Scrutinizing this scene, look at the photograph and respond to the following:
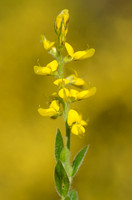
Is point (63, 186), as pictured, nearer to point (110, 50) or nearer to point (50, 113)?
point (50, 113)

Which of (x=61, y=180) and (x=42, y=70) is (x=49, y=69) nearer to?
(x=42, y=70)

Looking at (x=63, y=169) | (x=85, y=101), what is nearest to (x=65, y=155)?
(x=63, y=169)

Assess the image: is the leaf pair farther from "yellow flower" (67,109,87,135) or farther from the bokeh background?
the bokeh background

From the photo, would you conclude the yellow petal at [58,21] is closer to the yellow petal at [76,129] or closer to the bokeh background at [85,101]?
the yellow petal at [76,129]

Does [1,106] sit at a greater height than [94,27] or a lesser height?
lesser

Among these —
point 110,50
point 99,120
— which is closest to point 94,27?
point 110,50

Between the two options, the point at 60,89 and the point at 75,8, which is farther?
the point at 75,8

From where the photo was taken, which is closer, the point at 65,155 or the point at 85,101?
the point at 65,155

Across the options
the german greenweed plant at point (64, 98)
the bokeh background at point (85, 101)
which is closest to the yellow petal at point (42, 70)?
the german greenweed plant at point (64, 98)
